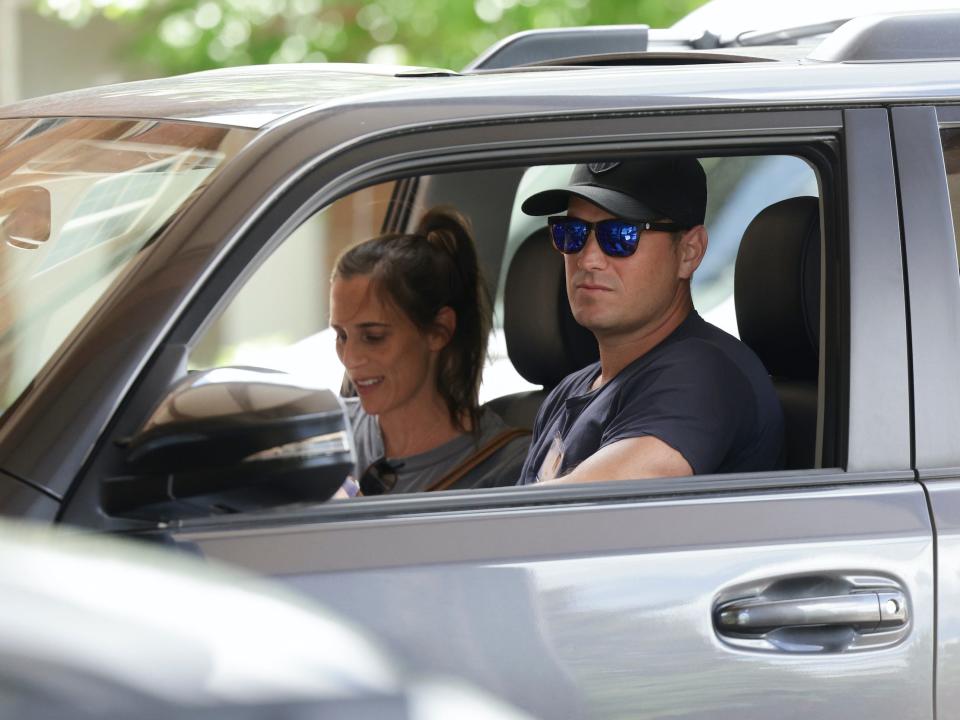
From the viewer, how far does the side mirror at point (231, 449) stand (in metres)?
1.79

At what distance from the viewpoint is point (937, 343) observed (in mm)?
2166

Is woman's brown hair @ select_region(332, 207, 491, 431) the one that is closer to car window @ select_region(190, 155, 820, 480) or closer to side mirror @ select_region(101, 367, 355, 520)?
car window @ select_region(190, 155, 820, 480)

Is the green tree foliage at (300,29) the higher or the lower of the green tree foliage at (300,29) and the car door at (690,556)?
the higher

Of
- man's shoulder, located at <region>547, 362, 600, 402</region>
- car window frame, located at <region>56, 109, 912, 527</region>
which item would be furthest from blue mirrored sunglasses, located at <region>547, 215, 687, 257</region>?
car window frame, located at <region>56, 109, 912, 527</region>

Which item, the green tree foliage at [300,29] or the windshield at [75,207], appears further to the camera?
the green tree foliage at [300,29]

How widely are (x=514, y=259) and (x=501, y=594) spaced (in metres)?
1.39

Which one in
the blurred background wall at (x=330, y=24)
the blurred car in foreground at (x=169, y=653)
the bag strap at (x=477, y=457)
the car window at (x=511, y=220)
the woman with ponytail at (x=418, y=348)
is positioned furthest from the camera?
the blurred background wall at (x=330, y=24)

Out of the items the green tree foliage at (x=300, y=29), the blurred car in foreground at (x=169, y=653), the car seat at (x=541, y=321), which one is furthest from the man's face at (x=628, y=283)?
the green tree foliage at (x=300, y=29)

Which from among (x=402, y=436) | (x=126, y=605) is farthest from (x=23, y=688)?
(x=402, y=436)

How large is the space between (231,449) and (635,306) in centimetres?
122

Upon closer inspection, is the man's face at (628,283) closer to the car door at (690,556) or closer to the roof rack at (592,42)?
the roof rack at (592,42)

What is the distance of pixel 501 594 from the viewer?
6.44ft

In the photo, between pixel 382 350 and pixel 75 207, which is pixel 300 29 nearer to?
pixel 382 350

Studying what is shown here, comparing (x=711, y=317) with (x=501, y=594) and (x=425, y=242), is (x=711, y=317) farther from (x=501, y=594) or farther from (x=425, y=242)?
(x=501, y=594)
